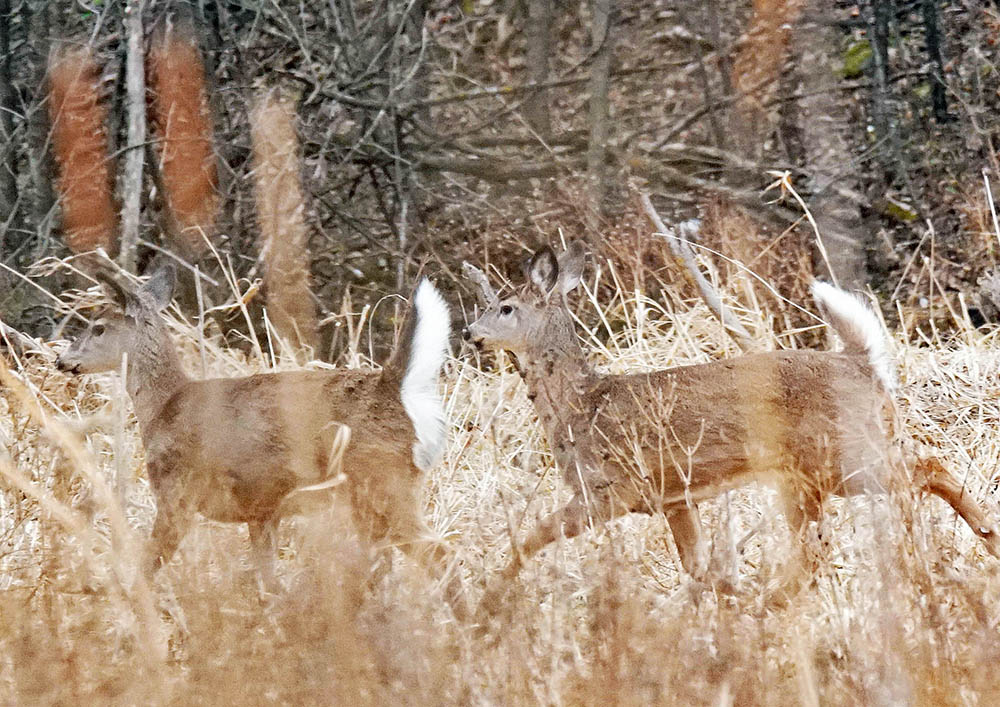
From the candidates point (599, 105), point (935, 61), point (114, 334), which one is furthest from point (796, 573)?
point (935, 61)

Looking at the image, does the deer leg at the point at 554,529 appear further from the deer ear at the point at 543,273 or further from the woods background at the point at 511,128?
the woods background at the point at 511,128

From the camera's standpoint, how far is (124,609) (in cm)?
381

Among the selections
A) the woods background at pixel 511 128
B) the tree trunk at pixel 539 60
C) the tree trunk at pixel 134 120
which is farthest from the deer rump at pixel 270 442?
the tree trunk at pixel 539 60

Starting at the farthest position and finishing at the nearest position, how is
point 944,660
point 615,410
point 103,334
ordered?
1. point 103,334
2. point 615,410
3. point 944,660

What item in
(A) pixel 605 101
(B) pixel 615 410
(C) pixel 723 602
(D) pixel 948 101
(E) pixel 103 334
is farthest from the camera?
(D) pixel 948 101

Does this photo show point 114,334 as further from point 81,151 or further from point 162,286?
point 81,151

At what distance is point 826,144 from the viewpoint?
878 centimetres

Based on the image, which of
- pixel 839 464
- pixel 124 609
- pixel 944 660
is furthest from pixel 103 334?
pixel 944 660

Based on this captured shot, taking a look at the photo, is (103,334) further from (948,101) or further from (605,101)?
(948,101)

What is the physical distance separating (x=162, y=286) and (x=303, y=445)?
51.4 inches

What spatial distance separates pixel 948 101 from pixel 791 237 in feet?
5.55

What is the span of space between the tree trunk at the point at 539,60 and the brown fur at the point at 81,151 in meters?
2.68

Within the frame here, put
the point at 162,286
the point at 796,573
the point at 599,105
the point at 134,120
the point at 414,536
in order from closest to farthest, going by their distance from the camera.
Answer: the point at 796,573 < the point at 414,536 < the point at 162,286 < the point at 599,105 < the point at 134,120

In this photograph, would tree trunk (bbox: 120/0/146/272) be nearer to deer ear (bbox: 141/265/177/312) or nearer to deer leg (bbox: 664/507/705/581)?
deer ear (bbox: 141/265/177/312)
